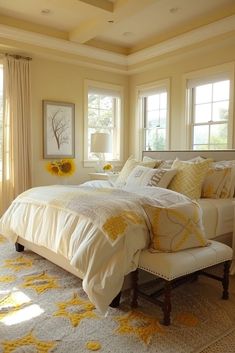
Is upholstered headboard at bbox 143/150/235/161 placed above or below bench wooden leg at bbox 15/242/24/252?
above

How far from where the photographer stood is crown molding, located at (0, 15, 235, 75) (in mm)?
4180

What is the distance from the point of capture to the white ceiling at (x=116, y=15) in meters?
3.87

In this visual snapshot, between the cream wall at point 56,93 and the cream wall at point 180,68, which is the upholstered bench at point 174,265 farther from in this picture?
the cream wall at point 56,93

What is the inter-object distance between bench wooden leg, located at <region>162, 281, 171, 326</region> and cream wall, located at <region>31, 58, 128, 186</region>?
11.2 ft

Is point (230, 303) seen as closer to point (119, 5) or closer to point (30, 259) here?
point (30, 259)

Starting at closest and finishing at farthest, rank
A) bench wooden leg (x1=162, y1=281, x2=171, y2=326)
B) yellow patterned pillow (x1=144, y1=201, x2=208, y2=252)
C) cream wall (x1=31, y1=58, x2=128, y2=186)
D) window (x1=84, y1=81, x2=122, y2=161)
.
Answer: bench wooden leg (x1=162, y1=281, x2=171, y2=326) → yellow patterned pillow (x1=144, y1=201, x2=208, y2=252) → cream wall (x1=31, y1=58, x2=128, y2=186) → window (x1=84, y1=81, x2=122, y2=161)

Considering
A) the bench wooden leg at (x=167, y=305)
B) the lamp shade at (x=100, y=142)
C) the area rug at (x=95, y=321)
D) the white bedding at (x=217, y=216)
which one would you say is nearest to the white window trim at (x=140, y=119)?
the lamp shade at (x=100, y=142)

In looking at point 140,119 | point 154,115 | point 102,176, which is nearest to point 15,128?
point 102,176

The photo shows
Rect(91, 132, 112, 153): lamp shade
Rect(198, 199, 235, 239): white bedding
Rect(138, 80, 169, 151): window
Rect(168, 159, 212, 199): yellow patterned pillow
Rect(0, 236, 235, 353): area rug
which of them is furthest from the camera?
Rect(138, 80, 169, 151): window

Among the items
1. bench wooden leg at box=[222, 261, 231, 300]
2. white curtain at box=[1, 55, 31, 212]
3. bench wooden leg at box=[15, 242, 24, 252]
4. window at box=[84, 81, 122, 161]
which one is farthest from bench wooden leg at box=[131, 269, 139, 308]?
window at box=[84, 81, 122, 161]

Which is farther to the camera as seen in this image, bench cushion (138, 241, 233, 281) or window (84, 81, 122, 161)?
window (84, 81, 122, 161)

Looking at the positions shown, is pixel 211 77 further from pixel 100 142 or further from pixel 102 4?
pixel 100 142

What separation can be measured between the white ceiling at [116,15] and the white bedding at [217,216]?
7.93 feet

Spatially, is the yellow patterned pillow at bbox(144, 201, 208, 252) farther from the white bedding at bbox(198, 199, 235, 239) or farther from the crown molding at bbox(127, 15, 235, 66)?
the crown molding at bbox(127, 15, 235, 66)
